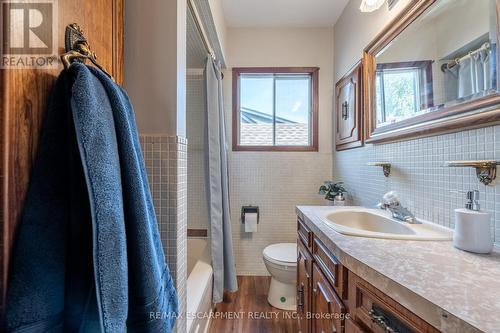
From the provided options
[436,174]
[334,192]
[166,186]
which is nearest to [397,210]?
[436,174]

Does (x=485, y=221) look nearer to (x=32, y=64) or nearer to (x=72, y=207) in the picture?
(x=72, y=207)

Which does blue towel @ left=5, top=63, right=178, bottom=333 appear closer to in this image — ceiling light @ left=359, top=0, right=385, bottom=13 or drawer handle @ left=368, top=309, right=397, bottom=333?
drawer handle @ left=368, top=309, right=397, bottom=333

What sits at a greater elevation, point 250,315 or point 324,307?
point 324,307

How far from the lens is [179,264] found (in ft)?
3.04

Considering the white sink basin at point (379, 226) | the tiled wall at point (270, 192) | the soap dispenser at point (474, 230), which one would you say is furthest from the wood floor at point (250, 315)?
the soap dispenser at point (474, 230)

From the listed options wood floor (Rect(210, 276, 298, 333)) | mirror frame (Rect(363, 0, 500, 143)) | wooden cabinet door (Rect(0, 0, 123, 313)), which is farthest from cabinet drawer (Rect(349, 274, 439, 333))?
wood floor (Rect(210, 276, 298, 333))

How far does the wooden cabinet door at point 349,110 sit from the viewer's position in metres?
1.75

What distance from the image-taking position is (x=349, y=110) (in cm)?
192

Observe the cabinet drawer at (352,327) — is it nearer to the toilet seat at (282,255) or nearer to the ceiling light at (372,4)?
the toilet seat at (282,255)

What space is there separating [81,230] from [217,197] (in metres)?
1.27

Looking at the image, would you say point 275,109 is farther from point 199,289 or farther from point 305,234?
point 199,289

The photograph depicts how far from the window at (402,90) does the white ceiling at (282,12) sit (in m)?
1.00

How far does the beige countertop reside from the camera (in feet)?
1.40

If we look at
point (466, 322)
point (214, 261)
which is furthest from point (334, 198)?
point (466, 322)
